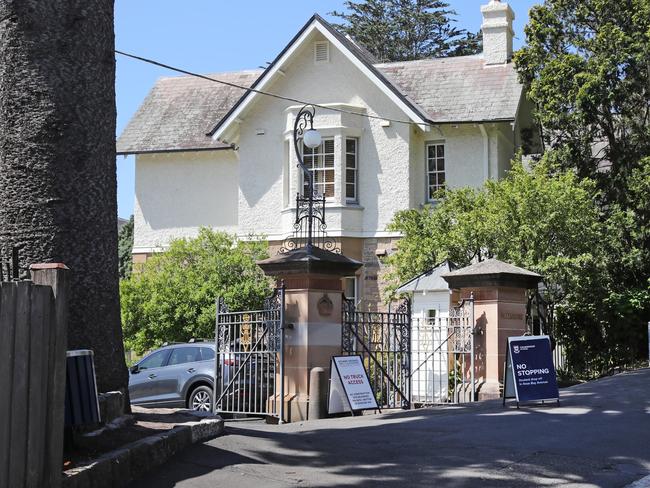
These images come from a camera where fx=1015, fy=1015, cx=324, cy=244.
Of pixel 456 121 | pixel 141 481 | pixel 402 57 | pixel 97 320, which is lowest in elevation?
pixel 141 481

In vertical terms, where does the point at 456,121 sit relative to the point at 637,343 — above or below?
above

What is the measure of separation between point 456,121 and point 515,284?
9514 millimetres

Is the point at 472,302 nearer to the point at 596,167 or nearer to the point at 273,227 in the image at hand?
the point at 596,167

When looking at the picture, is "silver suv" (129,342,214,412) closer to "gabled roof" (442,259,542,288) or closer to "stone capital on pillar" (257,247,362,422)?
"stone capital on pillar" (257,247,362,422)

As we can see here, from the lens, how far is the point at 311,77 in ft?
84.9

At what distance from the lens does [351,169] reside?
25578 millimetres

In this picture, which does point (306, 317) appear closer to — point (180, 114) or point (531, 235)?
point (531, 235)

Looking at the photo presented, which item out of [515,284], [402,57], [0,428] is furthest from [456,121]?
[402,57]

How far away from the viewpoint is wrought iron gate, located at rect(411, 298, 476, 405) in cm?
1566

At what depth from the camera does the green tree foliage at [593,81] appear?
2277 cm

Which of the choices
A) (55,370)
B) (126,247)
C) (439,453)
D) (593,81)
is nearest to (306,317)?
(439,453)

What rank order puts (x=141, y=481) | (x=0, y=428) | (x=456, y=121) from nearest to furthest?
(x=0, y=428) < (x=141, y=481) < (x=456, y=121)

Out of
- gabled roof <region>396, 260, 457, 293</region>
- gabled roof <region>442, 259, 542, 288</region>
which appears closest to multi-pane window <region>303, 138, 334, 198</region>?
gabled roof <region>396, 260, 457, 293</region>

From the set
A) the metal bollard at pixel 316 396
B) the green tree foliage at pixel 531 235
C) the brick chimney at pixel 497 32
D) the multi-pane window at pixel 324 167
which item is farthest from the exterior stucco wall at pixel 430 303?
the brick chimney at pixel 497 32
